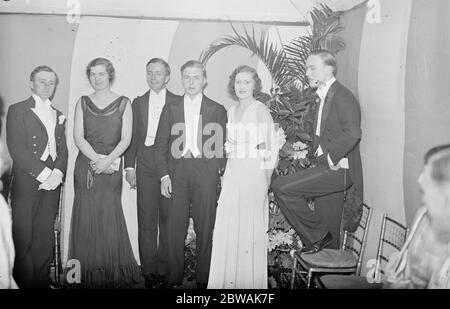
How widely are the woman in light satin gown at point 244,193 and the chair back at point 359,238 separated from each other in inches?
23.3

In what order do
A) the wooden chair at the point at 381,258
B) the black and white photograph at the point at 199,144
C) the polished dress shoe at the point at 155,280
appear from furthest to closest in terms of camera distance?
the polished dress shoe at the point at 155,280, the black and white photograph at the point at 199,144, the wooden chair at the point at 381,258

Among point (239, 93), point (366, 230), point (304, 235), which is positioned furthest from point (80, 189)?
point (366, 230)

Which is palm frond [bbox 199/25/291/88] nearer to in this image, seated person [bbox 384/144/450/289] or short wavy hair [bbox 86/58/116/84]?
short wavy hair [bbox 86/58/116/84]

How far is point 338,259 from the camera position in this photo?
3174 millimetres

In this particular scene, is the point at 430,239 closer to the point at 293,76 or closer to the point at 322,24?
the point at 293,76

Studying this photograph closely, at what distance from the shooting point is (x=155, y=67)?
10.9 feet

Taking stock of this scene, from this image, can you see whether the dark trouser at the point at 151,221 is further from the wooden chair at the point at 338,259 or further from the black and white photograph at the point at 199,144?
the wooden chair at the point at 338,259

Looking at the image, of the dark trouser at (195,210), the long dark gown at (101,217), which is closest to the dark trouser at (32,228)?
the long dark gown at (101,217)

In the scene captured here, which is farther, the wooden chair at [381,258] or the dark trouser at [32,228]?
the dark trouser at [32,228]

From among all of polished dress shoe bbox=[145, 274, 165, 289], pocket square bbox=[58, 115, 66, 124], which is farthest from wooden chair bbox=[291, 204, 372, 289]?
pocket square bbox=[58, 115, 66, 124]

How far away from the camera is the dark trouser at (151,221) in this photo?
11.2ft

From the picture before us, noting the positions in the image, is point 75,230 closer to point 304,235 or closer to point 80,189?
point 80,189

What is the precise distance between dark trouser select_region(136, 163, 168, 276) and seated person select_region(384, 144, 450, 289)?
1518mm

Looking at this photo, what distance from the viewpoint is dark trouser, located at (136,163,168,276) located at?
3.41 m
